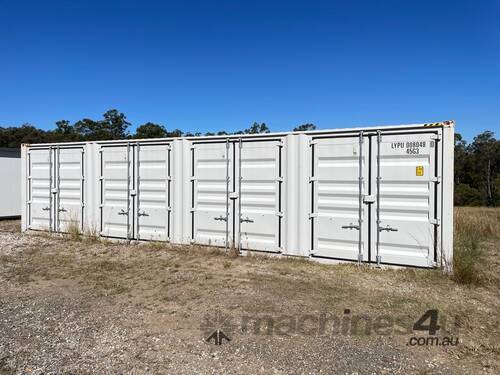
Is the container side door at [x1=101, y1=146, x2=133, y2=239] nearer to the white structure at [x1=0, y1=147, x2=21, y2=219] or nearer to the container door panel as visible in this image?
the container door panel

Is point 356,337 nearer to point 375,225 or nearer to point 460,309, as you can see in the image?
point 460,309

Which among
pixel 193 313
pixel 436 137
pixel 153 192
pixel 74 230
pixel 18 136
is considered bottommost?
pixel 193 313

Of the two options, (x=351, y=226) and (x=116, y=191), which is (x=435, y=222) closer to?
(x=351, y=226)

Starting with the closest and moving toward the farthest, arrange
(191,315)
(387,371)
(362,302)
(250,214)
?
(387,371) → (191,315) → (362,302) → (250,214)

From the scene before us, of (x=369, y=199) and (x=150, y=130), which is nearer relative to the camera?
(x=369, y=199)

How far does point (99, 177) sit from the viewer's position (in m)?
10.7

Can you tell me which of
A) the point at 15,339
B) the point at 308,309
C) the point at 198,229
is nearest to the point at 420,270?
the point at 308,309

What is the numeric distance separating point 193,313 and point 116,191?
6098mm

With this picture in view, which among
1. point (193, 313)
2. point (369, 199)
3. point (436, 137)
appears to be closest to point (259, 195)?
point (369, 199)

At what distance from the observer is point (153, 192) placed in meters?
9.93

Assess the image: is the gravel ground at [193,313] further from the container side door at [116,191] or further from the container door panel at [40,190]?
the container door panel at [40,190]

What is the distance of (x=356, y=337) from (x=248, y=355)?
1224 mm

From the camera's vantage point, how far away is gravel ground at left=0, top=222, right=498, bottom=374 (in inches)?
150

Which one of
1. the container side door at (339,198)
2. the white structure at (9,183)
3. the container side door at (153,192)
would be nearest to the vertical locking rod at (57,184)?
the container side door at (153,192)
